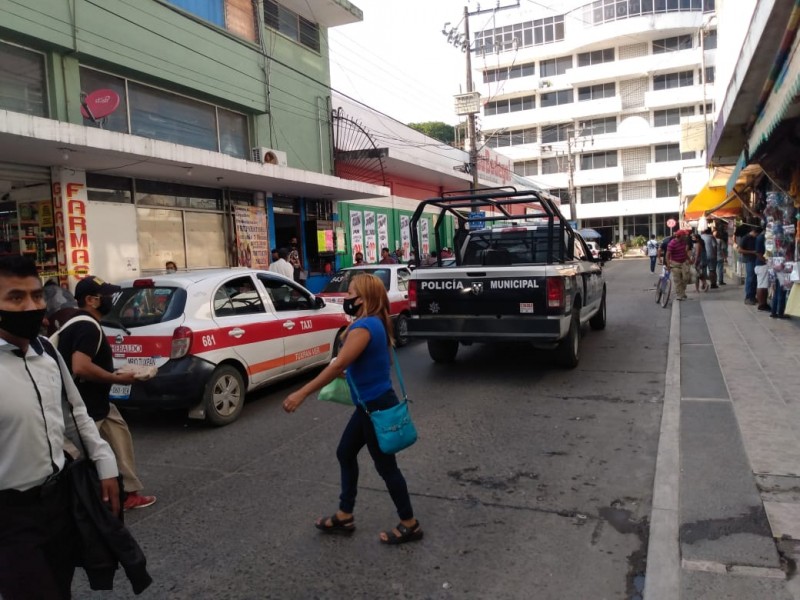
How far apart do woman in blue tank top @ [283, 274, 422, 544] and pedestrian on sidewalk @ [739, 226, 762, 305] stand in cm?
1121

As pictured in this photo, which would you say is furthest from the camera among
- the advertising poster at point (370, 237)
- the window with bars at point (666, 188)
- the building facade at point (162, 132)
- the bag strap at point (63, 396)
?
the window with bars at point (666, 188)

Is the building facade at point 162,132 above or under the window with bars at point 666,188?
under

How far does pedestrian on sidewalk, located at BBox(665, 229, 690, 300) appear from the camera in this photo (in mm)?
14484

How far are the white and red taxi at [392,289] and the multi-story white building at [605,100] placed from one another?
143ft

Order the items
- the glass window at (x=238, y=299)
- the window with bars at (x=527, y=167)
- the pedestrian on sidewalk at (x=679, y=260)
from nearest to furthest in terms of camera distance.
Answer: the glass window at (x=238, y=299), the pedestrian on sidewalk at (x=679, y=260), the window with bars at (x=527, y=167)

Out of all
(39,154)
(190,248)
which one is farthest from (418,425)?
(190,248)

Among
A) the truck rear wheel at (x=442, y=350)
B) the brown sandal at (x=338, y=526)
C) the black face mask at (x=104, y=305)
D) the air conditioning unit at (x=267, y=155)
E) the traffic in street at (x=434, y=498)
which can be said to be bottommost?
the traffic in street at (x=434, y=498)

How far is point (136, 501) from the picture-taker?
4.41 meters

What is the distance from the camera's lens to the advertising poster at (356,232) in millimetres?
20141

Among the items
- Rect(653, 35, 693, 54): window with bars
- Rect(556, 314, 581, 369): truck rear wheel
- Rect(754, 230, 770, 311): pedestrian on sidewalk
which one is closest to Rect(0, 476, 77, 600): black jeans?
Rect(556, 314, 581, 369): truck rear wheel

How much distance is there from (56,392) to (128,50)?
11282 millimetres

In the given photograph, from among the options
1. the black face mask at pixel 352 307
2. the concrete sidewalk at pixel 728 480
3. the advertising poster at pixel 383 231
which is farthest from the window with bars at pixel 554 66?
the black face mask at pixel 352 307

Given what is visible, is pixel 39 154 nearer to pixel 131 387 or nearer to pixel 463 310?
→ pixel 131 387

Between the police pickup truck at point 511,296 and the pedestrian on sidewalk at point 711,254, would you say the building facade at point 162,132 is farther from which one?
the pedestrian on sidewalk at point 711,254
